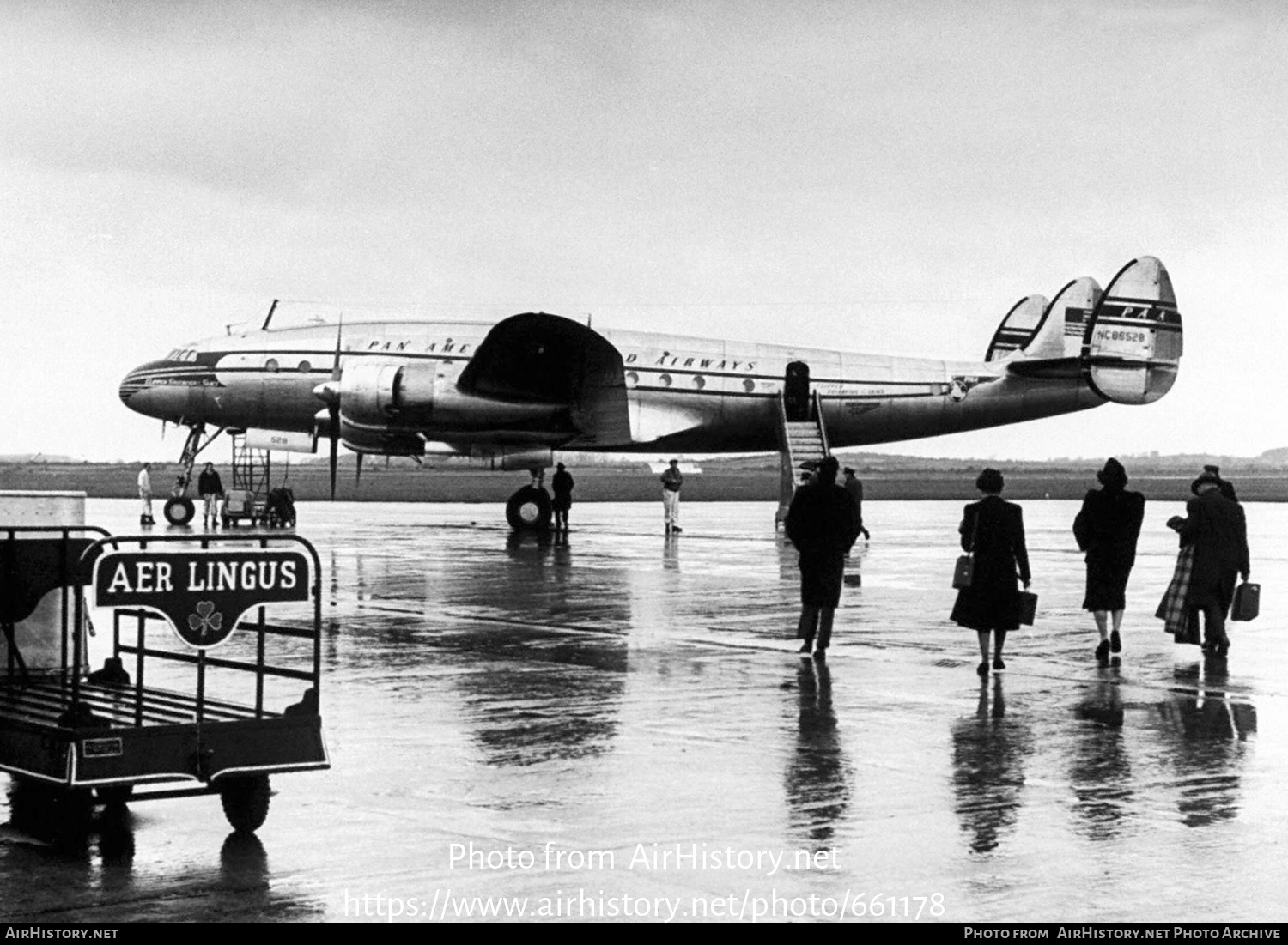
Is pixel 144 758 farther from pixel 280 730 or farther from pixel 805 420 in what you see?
pixel 805 420

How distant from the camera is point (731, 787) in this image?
9.66m

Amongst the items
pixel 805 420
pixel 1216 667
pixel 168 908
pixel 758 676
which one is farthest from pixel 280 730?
pixel 805 420

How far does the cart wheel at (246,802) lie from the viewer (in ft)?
28.1

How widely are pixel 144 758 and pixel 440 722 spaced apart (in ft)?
11.7

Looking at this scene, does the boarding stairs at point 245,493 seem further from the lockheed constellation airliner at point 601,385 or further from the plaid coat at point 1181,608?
the plaid coat at point 1181,608

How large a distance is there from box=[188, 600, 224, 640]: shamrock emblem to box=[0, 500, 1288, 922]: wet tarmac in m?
1.01

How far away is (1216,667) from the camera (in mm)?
15508

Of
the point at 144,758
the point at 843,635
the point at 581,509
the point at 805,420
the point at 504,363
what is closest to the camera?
the point at 144,758

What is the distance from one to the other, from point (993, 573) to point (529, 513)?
74.0 feet

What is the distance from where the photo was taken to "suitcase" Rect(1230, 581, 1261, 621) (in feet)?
53.0

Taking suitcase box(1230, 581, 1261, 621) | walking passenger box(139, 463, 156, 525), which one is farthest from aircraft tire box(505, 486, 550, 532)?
suitcase box(1230, 581, 1261, 621)

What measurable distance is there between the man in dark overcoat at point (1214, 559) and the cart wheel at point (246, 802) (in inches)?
412

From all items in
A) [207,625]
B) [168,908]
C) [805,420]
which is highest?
[805,420]

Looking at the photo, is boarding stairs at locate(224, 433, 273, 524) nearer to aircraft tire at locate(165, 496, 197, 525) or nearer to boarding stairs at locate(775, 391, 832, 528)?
aircraft tire at locate(165, 496, 197, 525)
